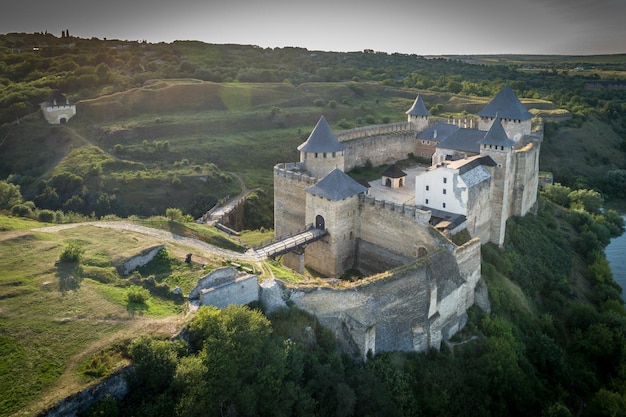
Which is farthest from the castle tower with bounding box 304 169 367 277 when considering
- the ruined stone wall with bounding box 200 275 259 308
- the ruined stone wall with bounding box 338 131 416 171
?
the ruined stone wall with bounding box 338 131 416 171

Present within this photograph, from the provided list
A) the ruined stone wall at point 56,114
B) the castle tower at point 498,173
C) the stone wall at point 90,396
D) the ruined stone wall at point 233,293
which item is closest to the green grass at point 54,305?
the stone wall at point 90,396

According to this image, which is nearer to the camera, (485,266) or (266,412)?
(266,412)

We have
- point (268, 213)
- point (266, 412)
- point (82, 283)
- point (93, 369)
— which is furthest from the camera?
point (268, 213)

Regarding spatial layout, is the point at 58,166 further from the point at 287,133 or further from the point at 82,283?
the point at 82,283

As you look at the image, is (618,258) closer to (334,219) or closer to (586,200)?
(586,200)

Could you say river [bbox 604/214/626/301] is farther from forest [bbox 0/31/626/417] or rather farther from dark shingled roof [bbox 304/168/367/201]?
dark shingled roof [bbox 304/168/367/201]

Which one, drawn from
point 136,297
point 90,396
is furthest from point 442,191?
point 90,396

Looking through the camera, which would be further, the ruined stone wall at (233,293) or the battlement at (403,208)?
the battlement at (403,208)

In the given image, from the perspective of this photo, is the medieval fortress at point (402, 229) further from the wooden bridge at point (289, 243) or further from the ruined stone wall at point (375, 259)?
the wooden bridge at point (289, 243)

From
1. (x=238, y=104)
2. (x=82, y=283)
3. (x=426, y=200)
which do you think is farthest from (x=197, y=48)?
(x=82, y=283)
